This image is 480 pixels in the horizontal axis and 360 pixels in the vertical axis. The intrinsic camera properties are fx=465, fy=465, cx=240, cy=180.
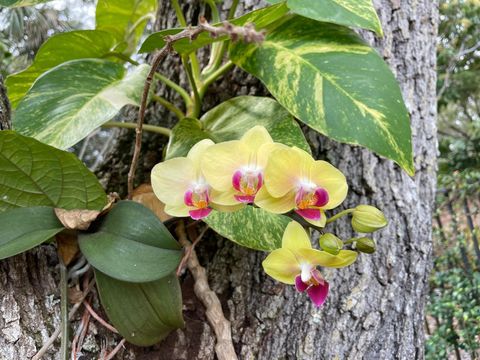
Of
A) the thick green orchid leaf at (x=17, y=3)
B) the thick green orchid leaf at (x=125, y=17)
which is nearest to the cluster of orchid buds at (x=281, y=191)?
the thick green orchid leaf at (x=17, y=3)

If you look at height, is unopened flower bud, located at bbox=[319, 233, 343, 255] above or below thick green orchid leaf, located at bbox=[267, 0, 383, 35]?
below

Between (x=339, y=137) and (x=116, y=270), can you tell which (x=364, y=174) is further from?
(x=116, y=270)

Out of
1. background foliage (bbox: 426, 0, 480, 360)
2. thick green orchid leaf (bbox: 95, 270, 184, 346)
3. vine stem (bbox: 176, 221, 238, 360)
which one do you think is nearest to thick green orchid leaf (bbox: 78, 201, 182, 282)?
thick green orchid leaf (bbox: 95, 270, 184, 346)

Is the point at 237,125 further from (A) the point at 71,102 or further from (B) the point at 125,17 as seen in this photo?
(B) the point at 125,17

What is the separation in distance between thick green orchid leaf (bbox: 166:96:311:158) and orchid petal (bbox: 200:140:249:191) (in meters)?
0.16

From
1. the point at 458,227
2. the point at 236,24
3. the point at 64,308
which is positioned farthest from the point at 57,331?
the point at 458,227

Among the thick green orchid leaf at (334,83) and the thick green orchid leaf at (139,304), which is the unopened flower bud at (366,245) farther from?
the thick green orchid leaf at (139,304)

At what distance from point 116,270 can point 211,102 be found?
0.43 m

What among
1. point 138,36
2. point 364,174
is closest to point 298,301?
point 364,174

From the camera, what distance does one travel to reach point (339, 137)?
0.57m

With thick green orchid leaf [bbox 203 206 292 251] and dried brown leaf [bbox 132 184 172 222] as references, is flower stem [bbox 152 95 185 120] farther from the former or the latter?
thick green orchid leaf [bbox 203 206 292 251]

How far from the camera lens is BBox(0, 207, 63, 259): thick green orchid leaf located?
22.4 inches

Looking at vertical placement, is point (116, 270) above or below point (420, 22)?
below

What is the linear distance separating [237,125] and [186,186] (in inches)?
8.5
